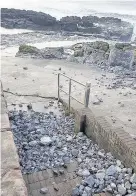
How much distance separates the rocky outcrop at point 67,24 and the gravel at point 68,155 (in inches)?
773

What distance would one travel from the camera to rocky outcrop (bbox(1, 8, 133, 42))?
26.8 metres

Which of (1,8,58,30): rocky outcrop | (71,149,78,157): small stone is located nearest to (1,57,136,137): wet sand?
(71,149,78,157): small stone

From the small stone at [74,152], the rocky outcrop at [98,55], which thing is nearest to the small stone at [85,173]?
the small stone at [74,152]

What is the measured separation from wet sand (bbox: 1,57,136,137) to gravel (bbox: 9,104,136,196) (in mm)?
1378

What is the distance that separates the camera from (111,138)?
17.1 ft

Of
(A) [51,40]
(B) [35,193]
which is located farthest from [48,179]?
(A) [51,40]

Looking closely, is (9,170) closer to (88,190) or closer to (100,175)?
(88,190)

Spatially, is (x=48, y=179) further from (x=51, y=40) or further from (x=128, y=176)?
(x=51, y=40)

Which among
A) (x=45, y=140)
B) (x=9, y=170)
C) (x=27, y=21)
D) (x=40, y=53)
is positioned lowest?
(x=45, y=140)

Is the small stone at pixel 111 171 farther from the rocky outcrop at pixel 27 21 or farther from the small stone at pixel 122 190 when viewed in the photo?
the rocky outcrop at pixel 27 21

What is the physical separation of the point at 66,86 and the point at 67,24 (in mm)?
19765

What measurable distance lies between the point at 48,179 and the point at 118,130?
4.75 ft

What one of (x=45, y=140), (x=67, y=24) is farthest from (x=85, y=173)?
(x=67, y=24)

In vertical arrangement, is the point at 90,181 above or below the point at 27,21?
below
